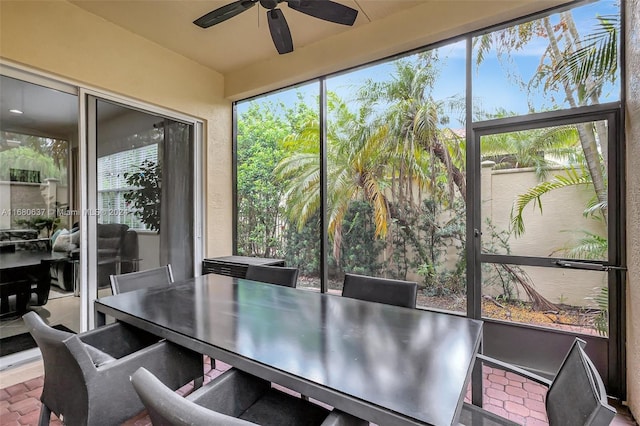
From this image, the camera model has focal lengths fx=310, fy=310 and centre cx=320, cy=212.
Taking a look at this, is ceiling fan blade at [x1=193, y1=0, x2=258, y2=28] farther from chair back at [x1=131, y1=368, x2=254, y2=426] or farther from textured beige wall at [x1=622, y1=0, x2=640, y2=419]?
textured beige wall at [x1=622, y1=0, x2=640, y2=419]

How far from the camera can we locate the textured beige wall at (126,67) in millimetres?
2410

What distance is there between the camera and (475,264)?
2.61 meters

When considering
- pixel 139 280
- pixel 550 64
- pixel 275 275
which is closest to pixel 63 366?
pixel 139 280

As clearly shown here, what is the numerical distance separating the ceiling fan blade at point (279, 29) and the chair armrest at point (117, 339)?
2.13 m

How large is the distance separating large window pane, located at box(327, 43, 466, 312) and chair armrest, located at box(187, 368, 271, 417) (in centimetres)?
209

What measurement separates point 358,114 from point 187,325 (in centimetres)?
274

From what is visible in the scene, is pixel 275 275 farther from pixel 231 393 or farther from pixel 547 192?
pixel 547 192

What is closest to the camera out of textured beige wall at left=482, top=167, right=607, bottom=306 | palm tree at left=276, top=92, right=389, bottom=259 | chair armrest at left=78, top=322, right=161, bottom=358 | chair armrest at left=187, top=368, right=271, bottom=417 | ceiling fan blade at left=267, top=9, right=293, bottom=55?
chair armrest at left=187, top=368, right=271, bottom=417

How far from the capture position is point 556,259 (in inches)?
91.3

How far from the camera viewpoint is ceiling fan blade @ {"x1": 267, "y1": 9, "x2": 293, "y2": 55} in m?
2.00

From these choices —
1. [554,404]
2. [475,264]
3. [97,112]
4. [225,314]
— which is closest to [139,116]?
[97,112]

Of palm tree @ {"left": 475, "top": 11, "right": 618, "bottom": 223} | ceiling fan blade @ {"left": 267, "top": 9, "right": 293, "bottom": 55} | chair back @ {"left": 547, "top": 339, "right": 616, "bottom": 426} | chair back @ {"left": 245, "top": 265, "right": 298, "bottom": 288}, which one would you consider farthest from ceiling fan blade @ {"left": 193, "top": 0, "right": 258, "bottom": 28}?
Answer: chair back @ {"left": 547, "top": 339, "right": 616, "bottom": 426}

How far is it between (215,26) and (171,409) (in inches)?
128

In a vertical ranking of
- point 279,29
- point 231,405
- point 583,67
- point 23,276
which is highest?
point 279,29
